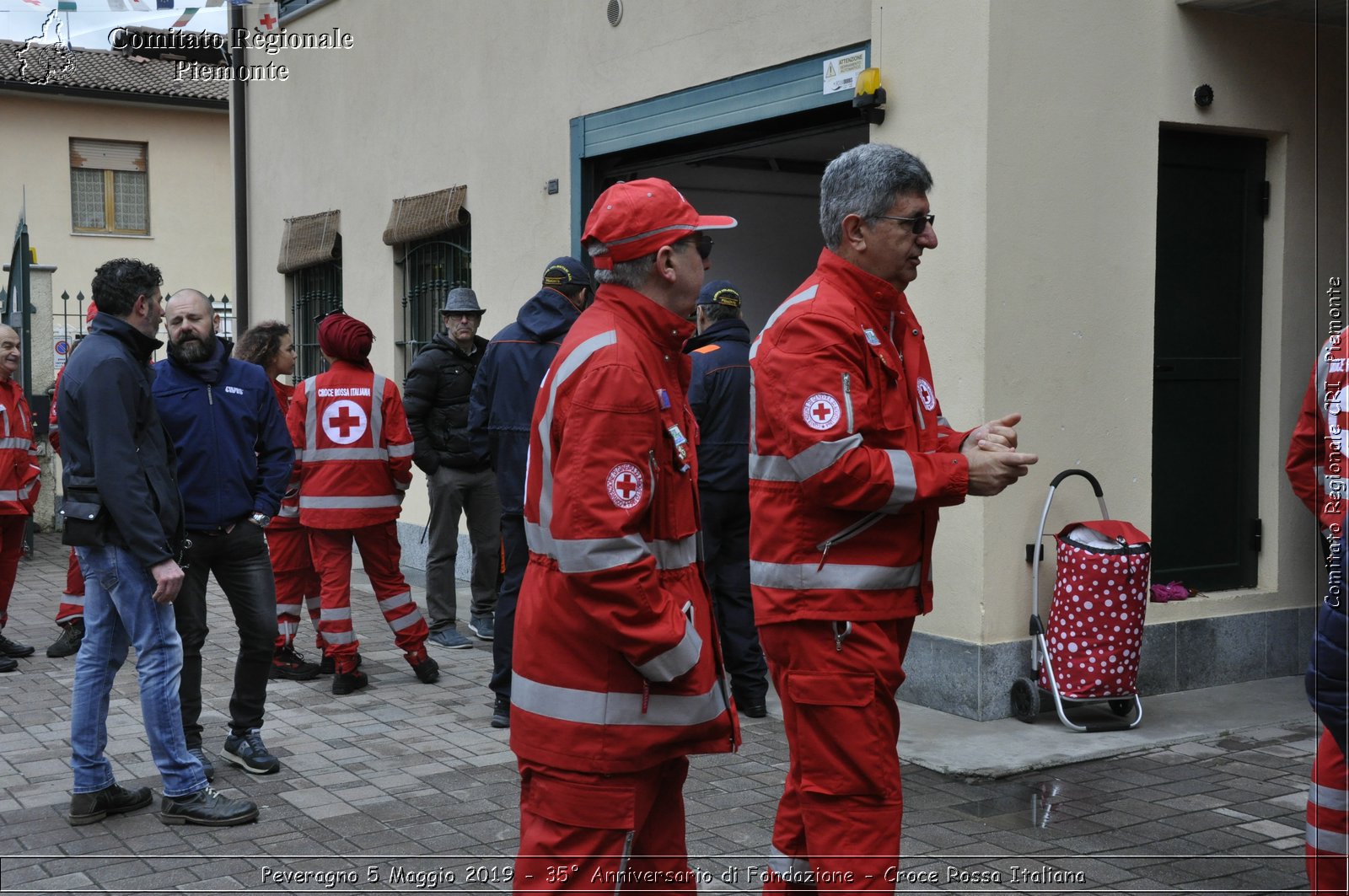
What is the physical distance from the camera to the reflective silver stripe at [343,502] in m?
7.60

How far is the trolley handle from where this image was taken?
265 inches

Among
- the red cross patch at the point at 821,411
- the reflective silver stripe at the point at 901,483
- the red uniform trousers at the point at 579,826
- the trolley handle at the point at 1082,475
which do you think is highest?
the red cross patch at the point at 821,411

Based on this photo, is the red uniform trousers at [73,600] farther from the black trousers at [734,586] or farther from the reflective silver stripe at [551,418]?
the reflective silver stripe at [551,418]

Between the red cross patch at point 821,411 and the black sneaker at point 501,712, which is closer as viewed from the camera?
the red cross patch at point 821,411

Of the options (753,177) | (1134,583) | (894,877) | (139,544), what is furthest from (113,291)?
(753,177)

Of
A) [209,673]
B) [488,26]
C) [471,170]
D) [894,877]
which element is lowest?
[209,673]

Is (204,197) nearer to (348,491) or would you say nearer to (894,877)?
(348,491)

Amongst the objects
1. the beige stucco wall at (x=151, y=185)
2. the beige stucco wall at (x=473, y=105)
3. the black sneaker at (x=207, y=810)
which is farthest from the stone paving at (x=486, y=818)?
the beige stucco wall at (x=151, y=185)

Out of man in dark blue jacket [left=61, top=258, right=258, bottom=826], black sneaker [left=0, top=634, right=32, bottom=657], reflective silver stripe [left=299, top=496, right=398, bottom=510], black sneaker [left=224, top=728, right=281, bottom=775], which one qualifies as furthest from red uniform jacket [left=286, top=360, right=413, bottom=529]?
black sneaker [left=0, top=634, right=32, bottom=657]

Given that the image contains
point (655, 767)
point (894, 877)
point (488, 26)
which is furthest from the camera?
point (488, 26)

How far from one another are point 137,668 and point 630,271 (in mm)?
3011

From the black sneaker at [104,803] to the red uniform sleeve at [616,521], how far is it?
3.16m

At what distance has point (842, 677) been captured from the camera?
351 cm

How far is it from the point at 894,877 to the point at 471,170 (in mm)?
8944
